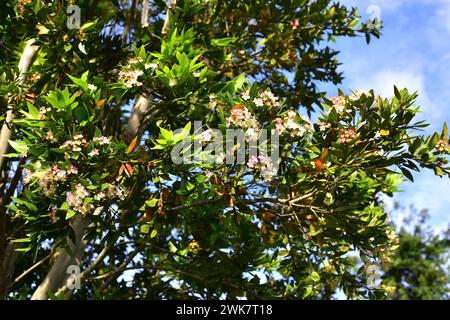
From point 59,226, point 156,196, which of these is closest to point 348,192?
point 156,196

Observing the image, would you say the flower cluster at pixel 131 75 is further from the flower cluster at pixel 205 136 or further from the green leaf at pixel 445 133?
the green leaf at pixel 445 133

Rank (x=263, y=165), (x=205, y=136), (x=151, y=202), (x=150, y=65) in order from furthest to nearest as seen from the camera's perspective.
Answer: (x=151, y=202) < (x=150, y=65) < (x=263, y=165) < (x=205, y=136)

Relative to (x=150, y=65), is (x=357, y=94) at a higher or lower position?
lower

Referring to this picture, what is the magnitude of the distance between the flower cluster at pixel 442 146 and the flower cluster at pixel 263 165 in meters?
1.63

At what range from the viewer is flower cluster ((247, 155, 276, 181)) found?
526 cm

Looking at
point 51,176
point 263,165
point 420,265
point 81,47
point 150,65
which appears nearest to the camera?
point 51,176

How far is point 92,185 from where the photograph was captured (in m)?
5.13

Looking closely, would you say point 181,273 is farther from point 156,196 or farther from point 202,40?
point 202,40

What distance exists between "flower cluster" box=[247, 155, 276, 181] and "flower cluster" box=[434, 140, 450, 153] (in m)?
1.63

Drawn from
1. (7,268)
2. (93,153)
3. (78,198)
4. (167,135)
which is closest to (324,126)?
(167,135)

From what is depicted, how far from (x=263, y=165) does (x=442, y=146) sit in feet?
5.84

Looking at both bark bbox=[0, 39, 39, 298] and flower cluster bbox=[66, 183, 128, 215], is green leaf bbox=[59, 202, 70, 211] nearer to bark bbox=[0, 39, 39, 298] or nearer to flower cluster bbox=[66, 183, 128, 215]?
flower cluster bbox=[66, 183, 128, 215]

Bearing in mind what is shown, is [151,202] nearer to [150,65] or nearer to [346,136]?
[150,65]

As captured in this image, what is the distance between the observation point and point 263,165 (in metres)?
5.30
